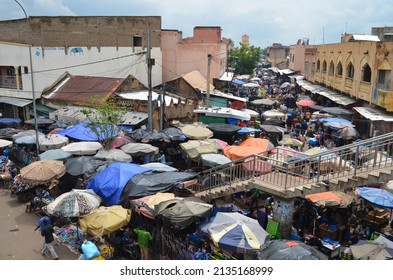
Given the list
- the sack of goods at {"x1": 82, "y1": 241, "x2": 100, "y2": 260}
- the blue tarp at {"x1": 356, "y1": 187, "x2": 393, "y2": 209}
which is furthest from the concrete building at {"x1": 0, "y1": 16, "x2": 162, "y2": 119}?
the sack of goods at {"x1": 82, "y1": 241, "x2": 100, "y2": 260}

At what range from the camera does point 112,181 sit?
12.6 m

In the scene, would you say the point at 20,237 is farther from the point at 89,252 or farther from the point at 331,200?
the point at 331,200

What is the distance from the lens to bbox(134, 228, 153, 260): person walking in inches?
412

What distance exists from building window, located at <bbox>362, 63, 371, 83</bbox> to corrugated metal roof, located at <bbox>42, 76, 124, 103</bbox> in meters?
16.4

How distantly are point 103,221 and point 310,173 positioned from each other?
6.13m

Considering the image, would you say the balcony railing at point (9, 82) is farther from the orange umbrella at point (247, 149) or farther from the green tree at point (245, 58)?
the green tree at point (245, 58)

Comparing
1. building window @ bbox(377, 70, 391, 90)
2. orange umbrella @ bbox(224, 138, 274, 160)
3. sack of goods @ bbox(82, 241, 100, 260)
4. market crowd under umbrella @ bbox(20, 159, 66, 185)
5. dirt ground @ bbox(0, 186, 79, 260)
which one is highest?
building window @ bbox(377, 70, 391, 90)

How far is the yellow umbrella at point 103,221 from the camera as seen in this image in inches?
407

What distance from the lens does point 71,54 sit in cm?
3216

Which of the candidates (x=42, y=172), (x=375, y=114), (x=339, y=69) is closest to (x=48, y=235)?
(x=42, y=172)

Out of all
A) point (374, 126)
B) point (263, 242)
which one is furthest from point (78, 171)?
point (374, 126)

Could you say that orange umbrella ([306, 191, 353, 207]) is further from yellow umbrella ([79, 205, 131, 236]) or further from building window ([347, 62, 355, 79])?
building window ([347, 62, 355, 79])

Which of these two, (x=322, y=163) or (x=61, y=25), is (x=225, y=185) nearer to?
(x=322, y=163)

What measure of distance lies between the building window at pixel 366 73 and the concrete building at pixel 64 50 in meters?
15.4
